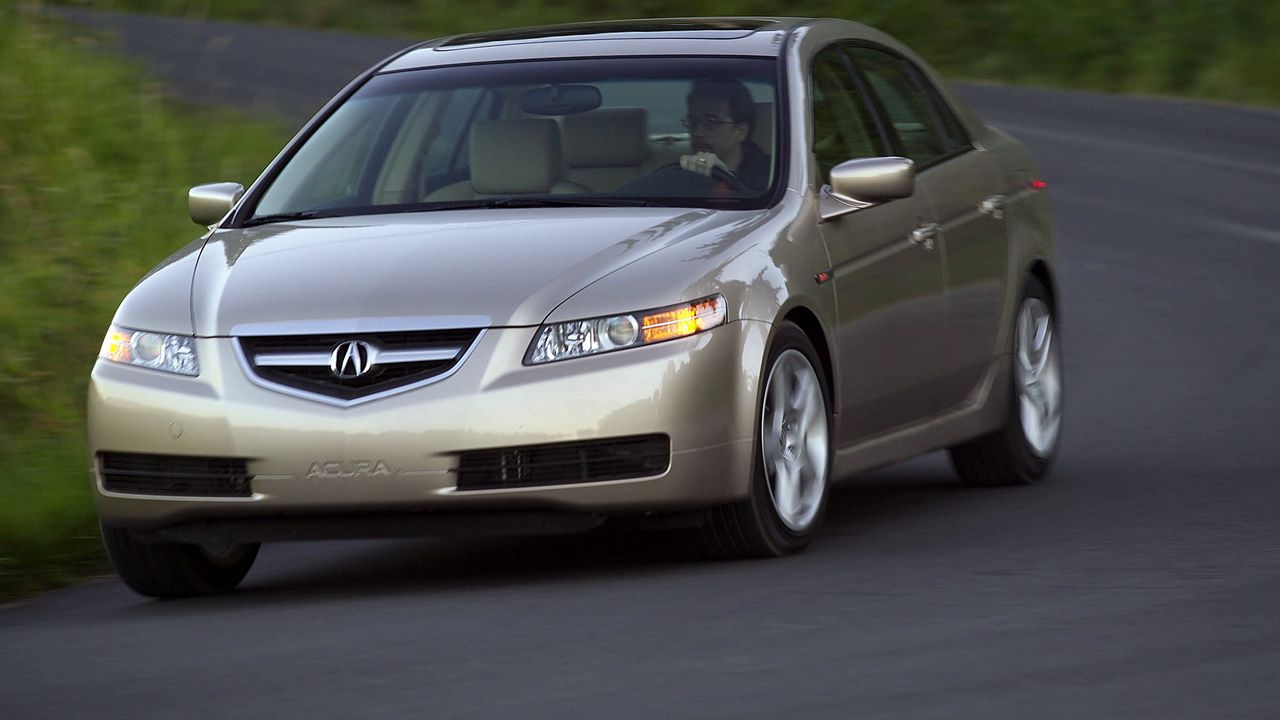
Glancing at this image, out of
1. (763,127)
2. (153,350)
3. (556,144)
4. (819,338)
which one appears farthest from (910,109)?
(153,350)

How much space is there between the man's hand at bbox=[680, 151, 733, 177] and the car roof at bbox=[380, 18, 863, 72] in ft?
1.68

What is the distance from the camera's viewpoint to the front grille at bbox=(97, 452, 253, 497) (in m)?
6.73

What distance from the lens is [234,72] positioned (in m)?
24.5

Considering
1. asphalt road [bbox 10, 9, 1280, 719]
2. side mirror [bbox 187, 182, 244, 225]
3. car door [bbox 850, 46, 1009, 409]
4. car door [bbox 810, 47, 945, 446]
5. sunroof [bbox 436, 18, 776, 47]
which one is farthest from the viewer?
car door [bbox 850, 46, 1009, 409]

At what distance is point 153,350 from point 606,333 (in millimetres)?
1278

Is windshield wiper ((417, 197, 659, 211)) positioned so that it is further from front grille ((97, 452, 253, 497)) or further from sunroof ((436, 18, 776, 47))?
front grille ((97, 452, 253, 497))

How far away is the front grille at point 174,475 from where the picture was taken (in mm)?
6730

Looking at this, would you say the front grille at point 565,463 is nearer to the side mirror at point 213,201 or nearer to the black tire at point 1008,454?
the side mirror at point 213,201

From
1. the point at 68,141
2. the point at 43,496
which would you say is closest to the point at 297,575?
the point at 43,496

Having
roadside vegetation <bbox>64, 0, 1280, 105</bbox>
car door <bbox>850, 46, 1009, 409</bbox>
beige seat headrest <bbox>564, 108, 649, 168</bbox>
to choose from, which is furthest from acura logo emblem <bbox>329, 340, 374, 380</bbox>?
roadside vegetation <bbox>64, 0, 1280, 105</bbox>

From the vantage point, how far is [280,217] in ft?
25.7

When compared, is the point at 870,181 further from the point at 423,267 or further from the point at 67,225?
the point at 67,225

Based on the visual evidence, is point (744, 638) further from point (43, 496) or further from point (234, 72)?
point (234, 72)

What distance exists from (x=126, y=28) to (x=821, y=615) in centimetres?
1846
